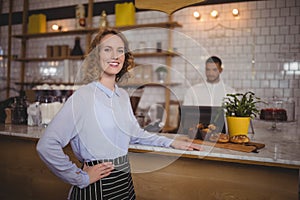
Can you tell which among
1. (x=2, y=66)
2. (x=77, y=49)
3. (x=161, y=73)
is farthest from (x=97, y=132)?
(x=2, y=66)

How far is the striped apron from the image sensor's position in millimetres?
1445

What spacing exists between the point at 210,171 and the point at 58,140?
31.2 inches

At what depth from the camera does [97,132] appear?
136 centimetres

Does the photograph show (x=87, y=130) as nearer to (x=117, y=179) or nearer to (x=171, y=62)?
(x=117, y=179)

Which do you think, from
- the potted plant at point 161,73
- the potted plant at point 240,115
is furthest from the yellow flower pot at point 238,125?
the potted plant at point 161,73

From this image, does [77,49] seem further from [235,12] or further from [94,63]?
[94,63]

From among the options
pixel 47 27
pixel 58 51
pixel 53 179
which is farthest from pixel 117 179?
pixel 47 27

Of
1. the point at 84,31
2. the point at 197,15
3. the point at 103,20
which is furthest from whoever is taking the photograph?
the point at 84,31

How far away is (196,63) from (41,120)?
7.49ft

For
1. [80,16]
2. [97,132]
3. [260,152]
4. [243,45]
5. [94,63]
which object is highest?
[80,16]

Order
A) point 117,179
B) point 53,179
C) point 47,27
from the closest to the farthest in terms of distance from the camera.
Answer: point 117,179
point 53,179
point 47,27

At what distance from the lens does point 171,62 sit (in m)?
4.07

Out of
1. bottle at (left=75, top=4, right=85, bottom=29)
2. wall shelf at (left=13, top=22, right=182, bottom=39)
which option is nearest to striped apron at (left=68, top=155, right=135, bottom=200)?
wall shelf at (left=13, top=22, right=182, bottom=39)

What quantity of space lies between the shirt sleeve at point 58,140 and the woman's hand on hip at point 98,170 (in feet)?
0.31
